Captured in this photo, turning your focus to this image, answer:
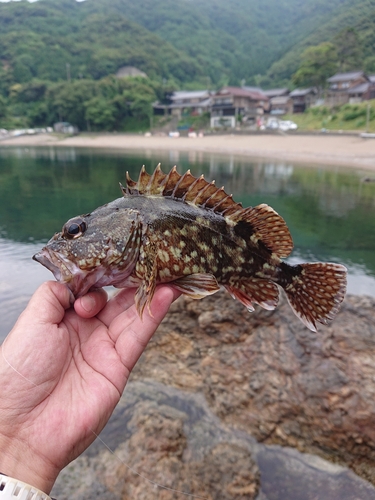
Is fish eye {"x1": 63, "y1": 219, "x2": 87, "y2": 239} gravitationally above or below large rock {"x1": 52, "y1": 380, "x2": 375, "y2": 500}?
above

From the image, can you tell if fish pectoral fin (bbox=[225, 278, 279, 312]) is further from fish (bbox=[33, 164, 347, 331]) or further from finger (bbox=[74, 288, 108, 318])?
finger (bbox=[74, 288, 108, 318])

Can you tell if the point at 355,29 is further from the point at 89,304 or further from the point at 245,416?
the point at 89,304

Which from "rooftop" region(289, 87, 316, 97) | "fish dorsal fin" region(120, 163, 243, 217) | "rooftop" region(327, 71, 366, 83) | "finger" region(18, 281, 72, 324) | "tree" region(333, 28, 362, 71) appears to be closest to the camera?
"finger" region(18, 281, 72, 324)

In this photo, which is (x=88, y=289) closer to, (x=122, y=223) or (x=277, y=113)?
(x=122, y=223)

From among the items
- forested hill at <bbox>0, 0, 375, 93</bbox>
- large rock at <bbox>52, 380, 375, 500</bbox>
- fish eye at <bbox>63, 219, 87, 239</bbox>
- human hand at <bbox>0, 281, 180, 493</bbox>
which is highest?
forested hill at <bbox>0, 0, 375, 93</bbox>

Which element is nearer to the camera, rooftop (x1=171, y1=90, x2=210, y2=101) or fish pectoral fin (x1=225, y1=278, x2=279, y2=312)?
fish pectoral fin (x1=225, y1=278, x2=279, y2=312)

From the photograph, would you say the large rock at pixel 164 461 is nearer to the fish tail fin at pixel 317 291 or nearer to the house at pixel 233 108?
the fish tail fin at pixel 317 291

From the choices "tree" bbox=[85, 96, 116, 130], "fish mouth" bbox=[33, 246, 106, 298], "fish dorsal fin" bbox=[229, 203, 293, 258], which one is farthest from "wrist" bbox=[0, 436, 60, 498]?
"tree" bbox=[85, 96, 116, 130]
